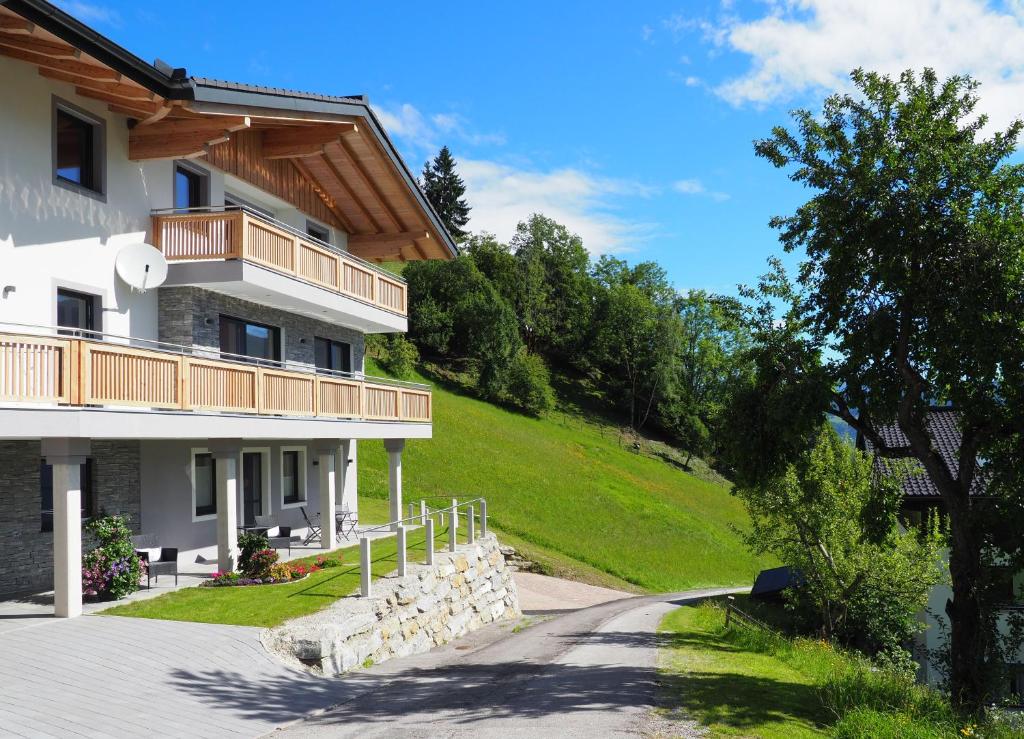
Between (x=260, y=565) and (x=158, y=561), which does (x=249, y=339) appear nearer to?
(x=158, y=561)

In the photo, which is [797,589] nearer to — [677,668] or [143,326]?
[677,668]

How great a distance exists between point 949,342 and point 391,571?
35.4 feet

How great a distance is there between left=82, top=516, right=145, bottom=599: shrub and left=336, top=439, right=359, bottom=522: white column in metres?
11.5

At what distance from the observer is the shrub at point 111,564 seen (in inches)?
579

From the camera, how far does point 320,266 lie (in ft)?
71.9

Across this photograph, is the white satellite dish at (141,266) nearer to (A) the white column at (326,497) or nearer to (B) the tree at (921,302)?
(A) the white column at (326,497)

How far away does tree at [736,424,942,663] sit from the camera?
2189 centimetres

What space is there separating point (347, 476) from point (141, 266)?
463 inches

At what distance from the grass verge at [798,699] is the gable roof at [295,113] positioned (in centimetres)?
1316

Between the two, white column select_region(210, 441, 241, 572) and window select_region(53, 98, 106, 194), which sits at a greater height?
window select_region(53, 98, 106, 194)

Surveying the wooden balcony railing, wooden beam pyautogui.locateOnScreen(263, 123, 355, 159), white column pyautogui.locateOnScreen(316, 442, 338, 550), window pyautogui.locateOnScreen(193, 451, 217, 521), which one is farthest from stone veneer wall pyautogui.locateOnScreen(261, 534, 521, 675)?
wooden beam pyautogui.locateOnScreen(263, 123, 355, 159)

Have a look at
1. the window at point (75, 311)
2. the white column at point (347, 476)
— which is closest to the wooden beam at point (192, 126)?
the window at point (75, 311)

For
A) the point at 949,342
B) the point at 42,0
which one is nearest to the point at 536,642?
the point at 949,342

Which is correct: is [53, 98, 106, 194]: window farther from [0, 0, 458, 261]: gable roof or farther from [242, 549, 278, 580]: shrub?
[242, 549, 278, 580]: shrub
